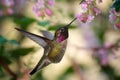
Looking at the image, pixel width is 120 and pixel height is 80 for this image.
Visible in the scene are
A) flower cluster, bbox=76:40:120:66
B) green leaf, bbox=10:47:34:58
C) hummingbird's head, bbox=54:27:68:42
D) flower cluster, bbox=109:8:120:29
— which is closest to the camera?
hummingbird's head, bbox=54:27:68:42

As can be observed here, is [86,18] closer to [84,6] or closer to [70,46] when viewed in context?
[84,6]

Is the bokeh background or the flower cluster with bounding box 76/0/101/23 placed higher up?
the flower cluster with bounding box 76/0/101/23

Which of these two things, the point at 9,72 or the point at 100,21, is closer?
the point at 9,72

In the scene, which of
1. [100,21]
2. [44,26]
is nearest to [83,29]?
[100,21]

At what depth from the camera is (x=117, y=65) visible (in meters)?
4.16

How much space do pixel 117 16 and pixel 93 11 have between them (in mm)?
118

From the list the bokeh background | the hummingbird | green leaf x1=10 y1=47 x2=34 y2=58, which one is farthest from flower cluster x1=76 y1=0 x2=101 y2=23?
green leaf x1=10 y1=47 x2=34 y2=58

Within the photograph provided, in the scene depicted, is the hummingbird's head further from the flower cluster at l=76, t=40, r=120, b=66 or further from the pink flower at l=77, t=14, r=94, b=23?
the flower cluster at l=76, t=40, r=120, b=66

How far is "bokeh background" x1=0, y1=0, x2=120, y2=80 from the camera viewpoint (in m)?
2.87

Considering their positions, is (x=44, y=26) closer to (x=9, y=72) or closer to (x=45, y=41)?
(x=9, y=72)

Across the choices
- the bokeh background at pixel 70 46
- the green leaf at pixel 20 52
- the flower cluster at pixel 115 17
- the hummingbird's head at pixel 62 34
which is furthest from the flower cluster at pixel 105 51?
the hummingbird's head at pixel 62 34

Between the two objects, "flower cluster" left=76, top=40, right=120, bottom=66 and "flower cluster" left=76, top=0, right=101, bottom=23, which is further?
"flower cluster" left=76, top=40, right=120, bottom=66

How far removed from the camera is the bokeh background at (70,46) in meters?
2.87

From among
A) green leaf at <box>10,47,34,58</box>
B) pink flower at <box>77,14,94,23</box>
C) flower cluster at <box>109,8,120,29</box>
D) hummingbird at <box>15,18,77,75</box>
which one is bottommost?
green leaf at <box>10,47,34,58</box>
